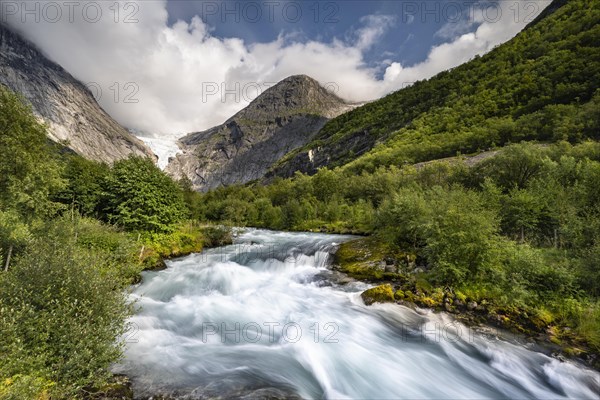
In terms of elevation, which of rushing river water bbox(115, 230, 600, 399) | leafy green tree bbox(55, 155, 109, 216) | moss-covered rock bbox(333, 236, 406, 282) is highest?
leafy green tree bbox(55, 155, 109, 216)

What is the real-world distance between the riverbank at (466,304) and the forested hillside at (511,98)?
182 feet

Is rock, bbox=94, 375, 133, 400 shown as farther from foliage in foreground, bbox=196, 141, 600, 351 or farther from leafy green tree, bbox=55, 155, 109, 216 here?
leafy green tree, bbox=55, 155, 109, 216

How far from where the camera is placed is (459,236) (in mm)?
15539

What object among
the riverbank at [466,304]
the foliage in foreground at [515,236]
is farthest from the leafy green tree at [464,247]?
the riverbank at [466,304]

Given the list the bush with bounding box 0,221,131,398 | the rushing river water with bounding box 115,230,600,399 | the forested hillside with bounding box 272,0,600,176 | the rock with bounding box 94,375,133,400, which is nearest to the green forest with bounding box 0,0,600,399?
the bush with bounding box 0,221,131,398

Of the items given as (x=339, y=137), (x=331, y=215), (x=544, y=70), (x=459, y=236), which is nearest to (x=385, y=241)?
(x=459, y=236)

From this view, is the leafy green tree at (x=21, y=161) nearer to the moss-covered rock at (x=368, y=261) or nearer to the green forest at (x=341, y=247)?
the green forest at (x=341, y=247)

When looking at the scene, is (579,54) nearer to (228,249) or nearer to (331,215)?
(331,215)

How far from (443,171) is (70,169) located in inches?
2136

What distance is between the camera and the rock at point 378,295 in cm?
1520

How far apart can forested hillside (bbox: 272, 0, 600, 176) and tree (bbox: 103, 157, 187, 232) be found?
6695 cm

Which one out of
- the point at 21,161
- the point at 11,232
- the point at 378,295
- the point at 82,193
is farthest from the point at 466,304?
the point at 82,193

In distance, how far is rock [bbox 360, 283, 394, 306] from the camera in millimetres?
15195

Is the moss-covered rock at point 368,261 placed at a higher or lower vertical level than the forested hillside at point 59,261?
lower
